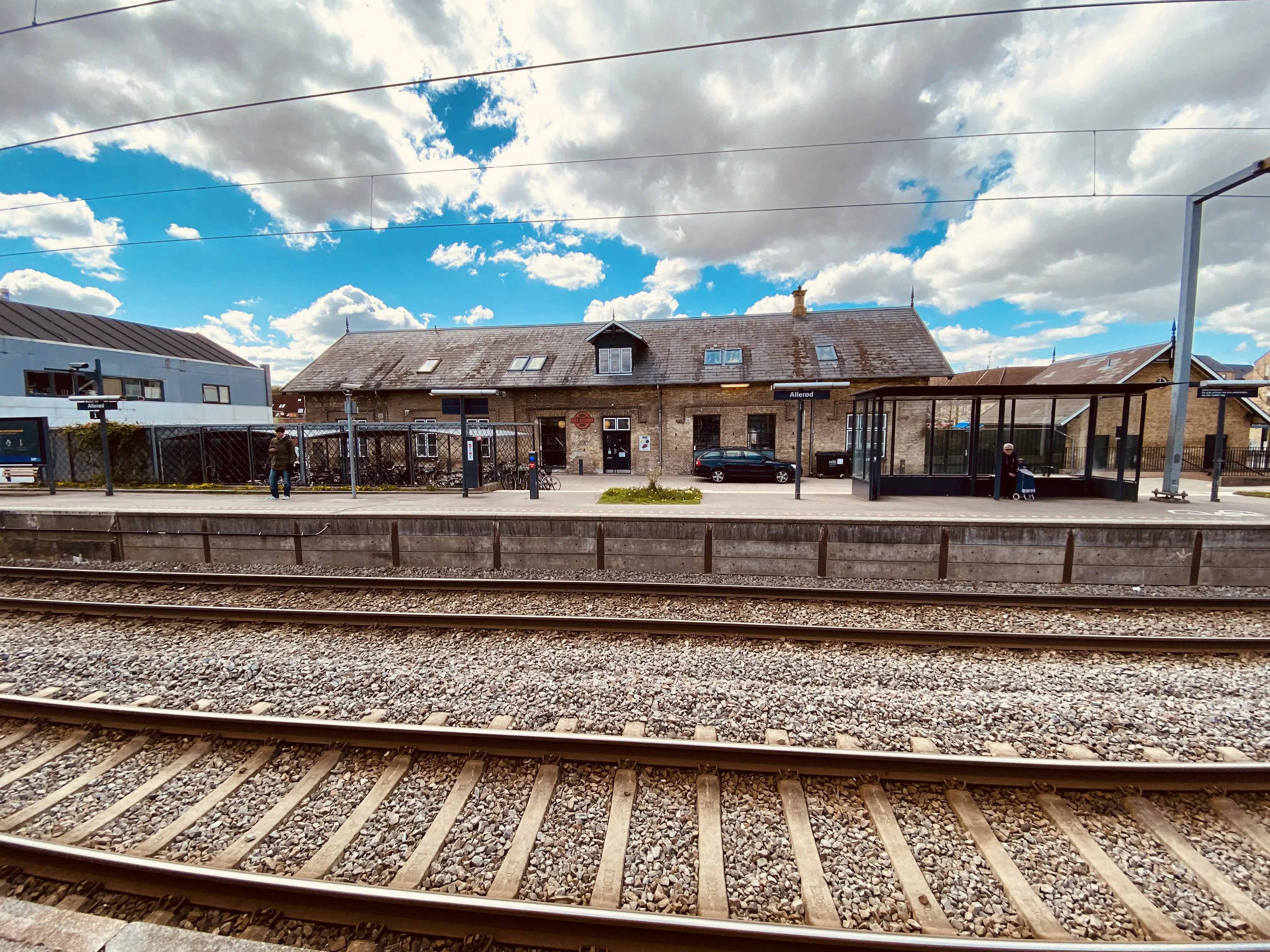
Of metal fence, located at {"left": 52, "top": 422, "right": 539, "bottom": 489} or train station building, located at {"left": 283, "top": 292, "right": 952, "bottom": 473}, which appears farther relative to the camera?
train station building, located at {"left": 283, "top": 292, "right": 952, "bottom": 473}

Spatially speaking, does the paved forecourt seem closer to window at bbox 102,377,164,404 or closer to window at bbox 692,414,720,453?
window at bbox 692,414,720,453

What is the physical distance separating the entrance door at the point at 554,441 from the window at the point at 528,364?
2.50 meters

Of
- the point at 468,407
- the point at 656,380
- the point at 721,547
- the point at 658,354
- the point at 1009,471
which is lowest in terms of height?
the point at 721,547

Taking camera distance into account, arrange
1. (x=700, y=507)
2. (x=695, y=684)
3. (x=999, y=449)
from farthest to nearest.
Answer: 1. (x=999, y=449)
2. (x=700, y=507)
3. (x=695, y=684)

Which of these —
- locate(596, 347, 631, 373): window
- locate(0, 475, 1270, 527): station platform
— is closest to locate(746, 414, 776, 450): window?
locate(596, 347, 631, 373): window

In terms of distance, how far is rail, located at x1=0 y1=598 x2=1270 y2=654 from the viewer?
5363 mm

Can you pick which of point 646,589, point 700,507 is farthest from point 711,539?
point 700,507

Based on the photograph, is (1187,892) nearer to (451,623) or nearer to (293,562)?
(451,623)

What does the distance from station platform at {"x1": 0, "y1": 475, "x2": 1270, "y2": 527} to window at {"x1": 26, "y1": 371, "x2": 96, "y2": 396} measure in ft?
37.5

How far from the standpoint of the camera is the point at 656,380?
2297 centimetres

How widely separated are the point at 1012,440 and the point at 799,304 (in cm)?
1511

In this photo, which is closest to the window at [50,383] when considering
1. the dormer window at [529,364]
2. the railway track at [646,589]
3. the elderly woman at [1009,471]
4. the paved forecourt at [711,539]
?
the dormer window at [529,364]

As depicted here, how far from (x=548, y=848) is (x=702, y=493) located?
38.7ft

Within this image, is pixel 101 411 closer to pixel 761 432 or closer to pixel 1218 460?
pixel 761 432
